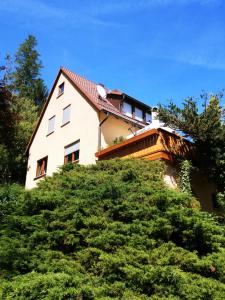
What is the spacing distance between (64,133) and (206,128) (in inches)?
430

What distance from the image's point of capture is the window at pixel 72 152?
1955 cm

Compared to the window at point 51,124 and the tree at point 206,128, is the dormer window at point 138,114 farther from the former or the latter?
the tree at point 206,128

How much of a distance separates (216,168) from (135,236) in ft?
20.8

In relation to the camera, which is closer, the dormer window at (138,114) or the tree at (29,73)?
the dormer window at (138,114)

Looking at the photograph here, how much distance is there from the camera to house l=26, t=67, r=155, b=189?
18.5 m

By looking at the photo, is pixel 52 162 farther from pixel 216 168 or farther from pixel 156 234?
pixel 156 234

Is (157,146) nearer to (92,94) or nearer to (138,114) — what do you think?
(92,94)

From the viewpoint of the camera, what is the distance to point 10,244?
301 inches

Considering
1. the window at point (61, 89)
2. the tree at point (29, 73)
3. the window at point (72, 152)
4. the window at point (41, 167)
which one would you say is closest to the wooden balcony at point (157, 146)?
the window at point (72, 152)

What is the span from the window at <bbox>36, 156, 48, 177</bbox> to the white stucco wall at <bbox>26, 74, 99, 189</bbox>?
0.27m

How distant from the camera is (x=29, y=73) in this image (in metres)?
45.3

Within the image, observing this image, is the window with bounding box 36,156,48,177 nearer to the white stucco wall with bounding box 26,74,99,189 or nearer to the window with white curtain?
the white stucco wall with bounding box 26,74,99,189

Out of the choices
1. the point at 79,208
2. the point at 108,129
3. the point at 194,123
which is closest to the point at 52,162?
the point at 108,129

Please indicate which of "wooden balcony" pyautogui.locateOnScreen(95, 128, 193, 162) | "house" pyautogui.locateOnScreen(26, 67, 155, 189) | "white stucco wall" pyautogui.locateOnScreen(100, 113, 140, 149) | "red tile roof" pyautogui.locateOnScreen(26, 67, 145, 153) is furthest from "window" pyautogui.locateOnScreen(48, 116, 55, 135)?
"wooden balcony" pyautogui.locateOnScreen(95, 128, 193, 162)
